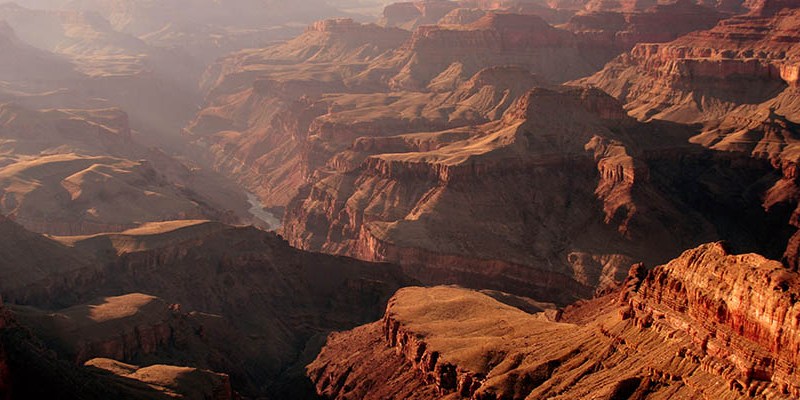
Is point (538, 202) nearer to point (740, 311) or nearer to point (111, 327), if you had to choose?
point (111, 327)

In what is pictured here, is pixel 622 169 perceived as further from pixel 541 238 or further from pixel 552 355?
pixel 552 355

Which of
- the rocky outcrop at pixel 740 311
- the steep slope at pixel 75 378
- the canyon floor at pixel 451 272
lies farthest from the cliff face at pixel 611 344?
the steep slope at pixel 75 378

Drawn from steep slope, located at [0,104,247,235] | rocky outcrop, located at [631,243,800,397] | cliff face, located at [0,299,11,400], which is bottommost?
steep slope, located at [0,104,247,235]

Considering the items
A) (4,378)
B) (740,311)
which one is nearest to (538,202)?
(740,311)

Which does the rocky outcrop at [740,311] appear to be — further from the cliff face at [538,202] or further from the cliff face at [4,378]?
the cliff face at [538,202]

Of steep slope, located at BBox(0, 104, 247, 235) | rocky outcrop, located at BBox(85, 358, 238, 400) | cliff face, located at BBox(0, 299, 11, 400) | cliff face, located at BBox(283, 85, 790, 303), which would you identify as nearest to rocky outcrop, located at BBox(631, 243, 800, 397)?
rocky outcrop, located at BBox(85, 358, 238, 400)

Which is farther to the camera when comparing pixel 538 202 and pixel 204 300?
pixel 538 202

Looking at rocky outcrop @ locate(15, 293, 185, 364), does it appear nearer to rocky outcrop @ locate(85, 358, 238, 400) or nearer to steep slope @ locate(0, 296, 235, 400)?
rocky outcrop @ locate(85, 358, 238, 400)

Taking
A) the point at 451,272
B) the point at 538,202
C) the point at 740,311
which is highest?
the point at 740,311

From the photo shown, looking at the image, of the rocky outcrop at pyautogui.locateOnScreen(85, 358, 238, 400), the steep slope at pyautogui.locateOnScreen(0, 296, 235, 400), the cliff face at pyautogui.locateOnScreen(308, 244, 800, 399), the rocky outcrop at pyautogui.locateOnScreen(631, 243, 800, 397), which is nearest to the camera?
the rocky outcrop at pyautogui.locateOnScreen(631, 243, 800, 397)
